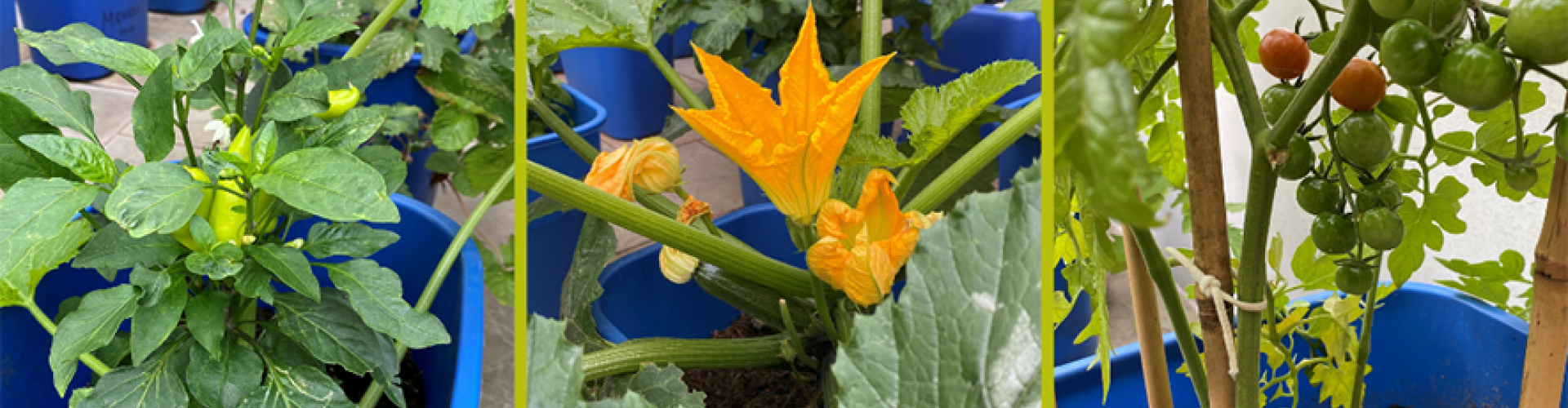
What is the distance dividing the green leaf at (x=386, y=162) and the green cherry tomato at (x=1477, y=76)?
44cm

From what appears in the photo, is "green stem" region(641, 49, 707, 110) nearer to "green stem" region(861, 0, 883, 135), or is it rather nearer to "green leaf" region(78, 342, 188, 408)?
"green stem" region(861, 0, 883, 135)

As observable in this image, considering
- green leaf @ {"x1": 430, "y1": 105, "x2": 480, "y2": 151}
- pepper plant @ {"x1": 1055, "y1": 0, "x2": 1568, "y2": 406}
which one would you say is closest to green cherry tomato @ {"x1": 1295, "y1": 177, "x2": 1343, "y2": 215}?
pepper plant @ {"x1": 1055, "y1": 0, "x2": 1568, "y2": 406}

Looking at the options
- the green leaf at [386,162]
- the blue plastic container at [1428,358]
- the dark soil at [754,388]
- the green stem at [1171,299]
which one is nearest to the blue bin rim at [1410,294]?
the blue plastic container at [1428,358]

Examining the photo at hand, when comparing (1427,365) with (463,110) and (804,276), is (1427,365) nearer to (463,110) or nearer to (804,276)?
(804,276)

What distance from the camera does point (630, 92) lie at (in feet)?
1.08

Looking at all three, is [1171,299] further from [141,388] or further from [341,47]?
[341,47]

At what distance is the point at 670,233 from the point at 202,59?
30 cm

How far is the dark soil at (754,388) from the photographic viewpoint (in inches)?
10.3

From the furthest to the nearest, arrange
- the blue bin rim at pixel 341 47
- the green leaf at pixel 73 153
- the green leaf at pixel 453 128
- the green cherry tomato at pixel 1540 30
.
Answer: the blue bin rim at pixel 341 47 < the green leaf at pixel 453 128 < the green leaf at pixel 73 153 < the green cherry tomato at pixel 1540 30

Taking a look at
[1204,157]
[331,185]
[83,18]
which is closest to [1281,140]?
[1204,157]

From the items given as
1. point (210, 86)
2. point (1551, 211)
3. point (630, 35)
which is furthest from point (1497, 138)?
point (210, 86)

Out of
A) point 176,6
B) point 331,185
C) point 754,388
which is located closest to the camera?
point 754,388

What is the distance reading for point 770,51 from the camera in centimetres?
38

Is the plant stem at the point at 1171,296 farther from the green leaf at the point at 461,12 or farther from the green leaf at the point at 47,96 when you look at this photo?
the green leaf at the point at 47,96
